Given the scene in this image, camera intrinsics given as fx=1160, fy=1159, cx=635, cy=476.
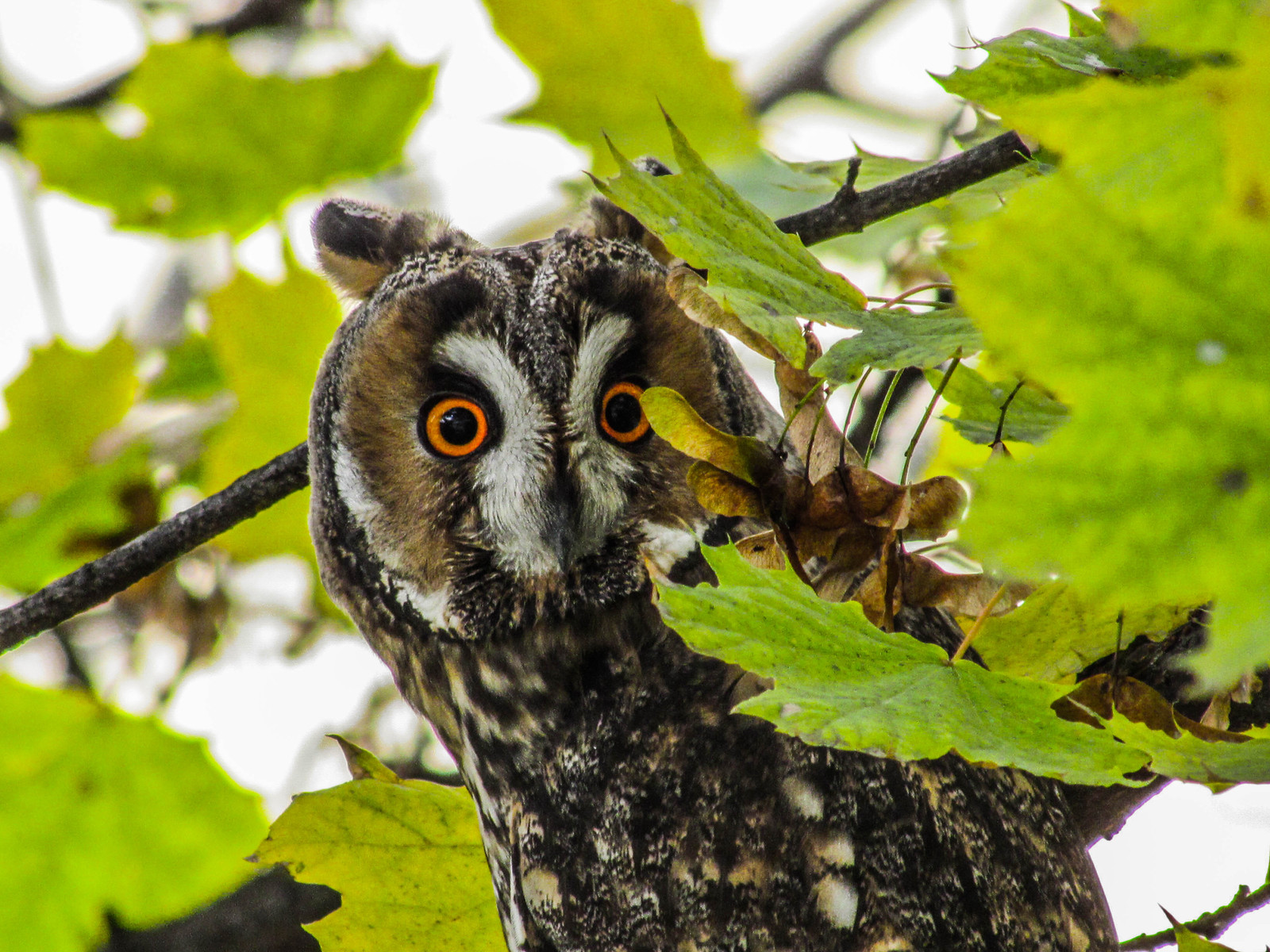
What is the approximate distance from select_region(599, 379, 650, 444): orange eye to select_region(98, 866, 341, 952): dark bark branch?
1.84 m

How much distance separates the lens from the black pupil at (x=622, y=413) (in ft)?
6.03

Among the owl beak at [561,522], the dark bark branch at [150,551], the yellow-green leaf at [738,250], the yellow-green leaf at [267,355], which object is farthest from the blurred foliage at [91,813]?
the yellow-green leaf at [738,250]

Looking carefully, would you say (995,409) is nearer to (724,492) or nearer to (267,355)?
(724,492)

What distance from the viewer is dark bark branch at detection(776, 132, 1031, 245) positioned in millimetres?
1226

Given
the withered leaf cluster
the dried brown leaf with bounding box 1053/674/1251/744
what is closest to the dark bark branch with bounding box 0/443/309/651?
the withered leaf cluster

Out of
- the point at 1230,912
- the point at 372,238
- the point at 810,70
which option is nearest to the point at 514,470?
the point at 372,238

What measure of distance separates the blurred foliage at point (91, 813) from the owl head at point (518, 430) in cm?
90

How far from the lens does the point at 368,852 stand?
5.39 ft

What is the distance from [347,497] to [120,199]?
100 cm

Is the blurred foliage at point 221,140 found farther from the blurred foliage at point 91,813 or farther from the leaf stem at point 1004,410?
the leaf stem at point 1004,410

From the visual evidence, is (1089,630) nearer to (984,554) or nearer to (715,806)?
(715,806)

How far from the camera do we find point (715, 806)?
5.16 ft

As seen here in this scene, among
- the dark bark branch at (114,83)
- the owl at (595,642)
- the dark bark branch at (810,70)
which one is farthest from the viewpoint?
the dark bark branch at (810,70)

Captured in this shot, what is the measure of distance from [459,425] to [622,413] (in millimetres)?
277
